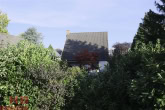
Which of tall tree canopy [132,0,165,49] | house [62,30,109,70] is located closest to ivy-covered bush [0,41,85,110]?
tall tree canopy [132,0,165,49]

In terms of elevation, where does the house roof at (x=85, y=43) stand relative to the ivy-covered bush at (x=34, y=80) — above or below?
above

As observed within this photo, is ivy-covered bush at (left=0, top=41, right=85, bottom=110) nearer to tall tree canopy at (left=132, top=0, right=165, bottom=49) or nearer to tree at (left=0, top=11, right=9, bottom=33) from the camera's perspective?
tall tree canopy at (left=132, top=0, right=165, bottom=49)

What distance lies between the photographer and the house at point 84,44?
107ft

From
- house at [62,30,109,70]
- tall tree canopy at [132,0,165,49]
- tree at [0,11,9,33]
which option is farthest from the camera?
tree at [0,11,9,33]

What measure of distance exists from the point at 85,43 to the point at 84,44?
1.02 ft

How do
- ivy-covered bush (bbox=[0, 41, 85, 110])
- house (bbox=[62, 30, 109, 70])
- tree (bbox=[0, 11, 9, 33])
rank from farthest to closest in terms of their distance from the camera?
tree (bbox=[0, 11, 9, 33]) → house (bbox=[62, 30, 109, 70]) → ivy-covered bush (bbox=[0, 41, 85, 110])

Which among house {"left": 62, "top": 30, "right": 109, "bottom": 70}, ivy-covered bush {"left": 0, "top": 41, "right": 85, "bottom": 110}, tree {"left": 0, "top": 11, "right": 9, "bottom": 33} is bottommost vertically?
ivy-covered bush {"left": 0, "top": 41, "right": 85, "bottom": 110}

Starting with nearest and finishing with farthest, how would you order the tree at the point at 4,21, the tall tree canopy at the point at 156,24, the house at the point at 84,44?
the tall tree canopy at the point at 156,24 → the house at the point at 84,44 → the tree at the point at 4,21

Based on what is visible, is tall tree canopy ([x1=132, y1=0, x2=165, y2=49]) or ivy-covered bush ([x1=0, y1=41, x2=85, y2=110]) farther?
tall tree canopy ([x1=132, y1=0, x2=165, y2=49])

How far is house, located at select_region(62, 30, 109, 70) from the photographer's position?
3250cm

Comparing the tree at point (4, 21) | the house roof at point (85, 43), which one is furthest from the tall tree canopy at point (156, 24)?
the tree at point (4, 21)

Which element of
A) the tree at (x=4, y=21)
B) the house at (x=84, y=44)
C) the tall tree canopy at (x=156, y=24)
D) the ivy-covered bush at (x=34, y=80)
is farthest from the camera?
the tree at (x=4, y=21)

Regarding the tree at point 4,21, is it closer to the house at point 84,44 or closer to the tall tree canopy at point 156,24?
the house at point 84,44

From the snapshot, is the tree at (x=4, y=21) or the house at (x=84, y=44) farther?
the tree at (x=4, y=21)
